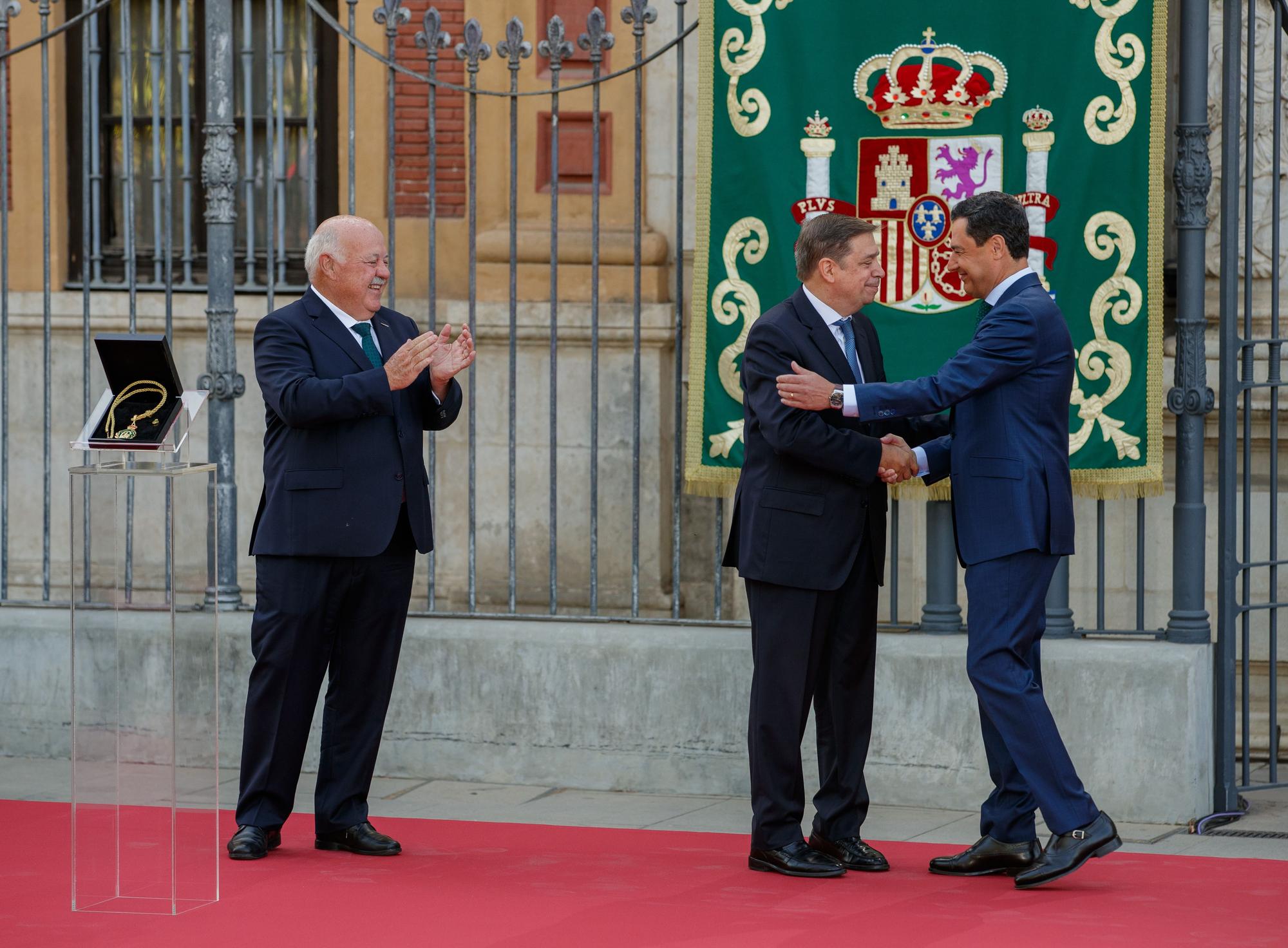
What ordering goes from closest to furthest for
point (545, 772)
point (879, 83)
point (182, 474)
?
point (182, 474)
point (879, 83)
point (545, 772)

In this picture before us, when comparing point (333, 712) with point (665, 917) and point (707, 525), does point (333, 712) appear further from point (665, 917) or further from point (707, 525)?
point (707, 525)

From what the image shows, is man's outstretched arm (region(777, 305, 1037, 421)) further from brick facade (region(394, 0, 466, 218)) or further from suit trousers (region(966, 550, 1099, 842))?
brick facade (region(394, 0, 466, 218))

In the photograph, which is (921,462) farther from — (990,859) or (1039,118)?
(1039,118)

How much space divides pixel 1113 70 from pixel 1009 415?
1666 millimetres

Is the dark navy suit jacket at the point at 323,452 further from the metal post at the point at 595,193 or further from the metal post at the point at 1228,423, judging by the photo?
the metal post at the point at 1228,423

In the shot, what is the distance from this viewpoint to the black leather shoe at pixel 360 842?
18.5 ft

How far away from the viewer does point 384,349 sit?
5.72m

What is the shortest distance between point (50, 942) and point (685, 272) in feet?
18.5

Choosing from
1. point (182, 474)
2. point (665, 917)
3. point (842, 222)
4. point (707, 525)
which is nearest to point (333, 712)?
point (182, 474)

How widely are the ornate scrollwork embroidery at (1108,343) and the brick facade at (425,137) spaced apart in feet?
14.9

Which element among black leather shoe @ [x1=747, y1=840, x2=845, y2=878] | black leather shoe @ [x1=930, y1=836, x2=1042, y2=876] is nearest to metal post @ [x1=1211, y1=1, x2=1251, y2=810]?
black leather shoe @ [x1=930, y1=836, x2=1042, y2=876]

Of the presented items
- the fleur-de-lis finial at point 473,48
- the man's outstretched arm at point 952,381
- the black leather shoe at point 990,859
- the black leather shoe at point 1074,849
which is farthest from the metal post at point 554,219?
the black leather shoe at point 1074,849

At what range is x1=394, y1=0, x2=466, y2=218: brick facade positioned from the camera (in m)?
9.95

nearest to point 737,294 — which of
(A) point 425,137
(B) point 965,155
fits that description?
(B) point 965,155
